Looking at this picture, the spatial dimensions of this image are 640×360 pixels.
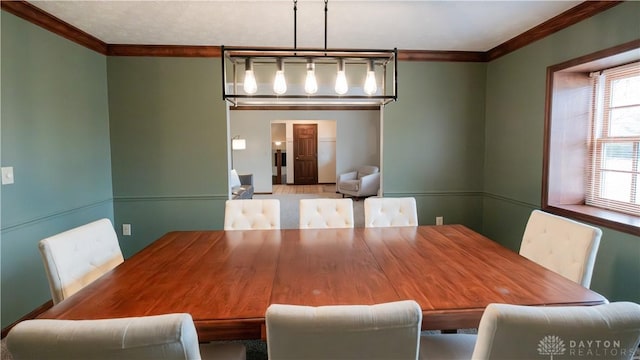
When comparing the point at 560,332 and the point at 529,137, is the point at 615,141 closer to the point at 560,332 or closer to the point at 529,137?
the point at 529,137

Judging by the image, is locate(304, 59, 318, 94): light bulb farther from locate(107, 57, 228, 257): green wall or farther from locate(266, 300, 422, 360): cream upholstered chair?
locate(107, 57, 228, 257): green wall

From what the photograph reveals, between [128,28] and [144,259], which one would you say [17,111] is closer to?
[128,28]

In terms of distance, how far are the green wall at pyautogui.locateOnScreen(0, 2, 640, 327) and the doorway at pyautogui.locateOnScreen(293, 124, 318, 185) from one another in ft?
23.3

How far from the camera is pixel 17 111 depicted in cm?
237

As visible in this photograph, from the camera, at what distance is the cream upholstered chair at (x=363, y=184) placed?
786 cm

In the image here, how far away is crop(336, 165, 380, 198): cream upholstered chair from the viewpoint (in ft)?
25.8

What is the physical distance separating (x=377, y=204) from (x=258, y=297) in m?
1.50

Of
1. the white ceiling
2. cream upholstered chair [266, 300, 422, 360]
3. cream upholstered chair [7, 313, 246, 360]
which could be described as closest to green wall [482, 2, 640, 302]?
the white ceiling

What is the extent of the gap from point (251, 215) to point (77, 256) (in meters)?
1.11

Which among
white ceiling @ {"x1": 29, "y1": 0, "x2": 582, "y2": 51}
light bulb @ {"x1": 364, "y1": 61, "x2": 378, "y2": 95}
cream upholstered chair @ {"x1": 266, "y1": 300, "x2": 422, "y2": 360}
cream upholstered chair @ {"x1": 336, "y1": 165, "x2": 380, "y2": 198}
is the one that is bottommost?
cream upholstered chair @ {"x1": 336, "y1": 165, "x2": 380, "y2": 198}

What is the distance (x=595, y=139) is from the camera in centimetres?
275

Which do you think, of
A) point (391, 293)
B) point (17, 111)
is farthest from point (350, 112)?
point (391, 293)

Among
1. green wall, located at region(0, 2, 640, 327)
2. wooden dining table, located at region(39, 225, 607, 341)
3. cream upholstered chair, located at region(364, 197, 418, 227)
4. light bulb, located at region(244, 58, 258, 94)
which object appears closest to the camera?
wooden dining table, located at region(39, 225, 607, 341)

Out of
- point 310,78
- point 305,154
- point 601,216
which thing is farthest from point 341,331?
point 305,154
